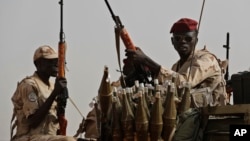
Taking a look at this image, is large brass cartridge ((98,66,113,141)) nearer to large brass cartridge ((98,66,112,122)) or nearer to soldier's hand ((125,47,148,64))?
large brass cartridge ((98,66,112,122))

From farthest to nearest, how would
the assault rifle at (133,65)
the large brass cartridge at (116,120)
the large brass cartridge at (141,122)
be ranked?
the assault rifle at (133,65)
the large brass cartridge at (116,120)
the large brass cartridge at (141,122)

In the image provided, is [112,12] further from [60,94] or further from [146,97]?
[146,97]

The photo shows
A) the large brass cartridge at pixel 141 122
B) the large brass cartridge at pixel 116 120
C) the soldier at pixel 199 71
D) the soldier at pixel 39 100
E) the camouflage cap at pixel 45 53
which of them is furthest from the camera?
the camouflage cap at pixel 45 53

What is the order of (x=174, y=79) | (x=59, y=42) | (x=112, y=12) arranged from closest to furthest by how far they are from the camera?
(x=174, y=79)
(x=112, y=12)
(x=59, y=42)

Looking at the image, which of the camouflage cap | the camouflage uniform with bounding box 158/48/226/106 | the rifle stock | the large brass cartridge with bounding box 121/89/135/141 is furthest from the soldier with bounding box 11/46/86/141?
the large brass cartridge with bounding box 121/89/135/141

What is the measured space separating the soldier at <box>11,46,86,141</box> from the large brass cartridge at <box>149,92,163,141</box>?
2.15m

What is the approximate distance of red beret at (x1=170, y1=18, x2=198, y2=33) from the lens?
559 centimetres

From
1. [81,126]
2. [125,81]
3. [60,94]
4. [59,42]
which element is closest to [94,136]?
[81,126]

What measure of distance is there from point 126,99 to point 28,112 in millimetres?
2380

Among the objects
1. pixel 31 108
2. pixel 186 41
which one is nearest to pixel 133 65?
pixel 186 41

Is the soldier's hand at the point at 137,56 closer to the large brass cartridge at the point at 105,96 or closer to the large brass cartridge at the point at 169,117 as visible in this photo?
the large brass cartridge at the point at 105,96

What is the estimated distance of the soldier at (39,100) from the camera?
251 inches

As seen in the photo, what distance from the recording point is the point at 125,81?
574cm

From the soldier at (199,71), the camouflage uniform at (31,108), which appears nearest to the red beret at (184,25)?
the soldier at (199,71)
